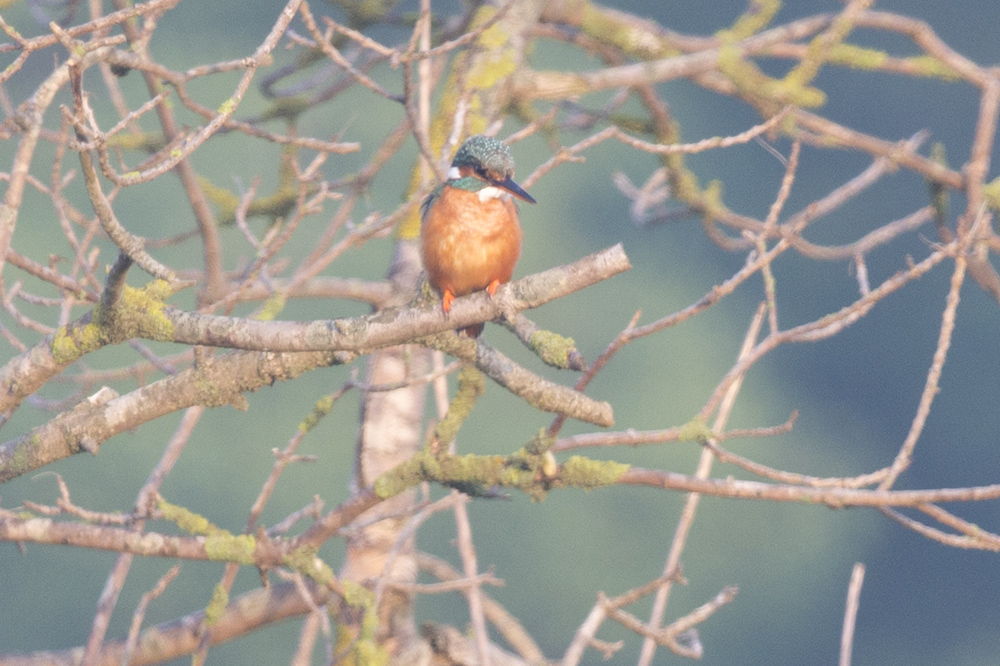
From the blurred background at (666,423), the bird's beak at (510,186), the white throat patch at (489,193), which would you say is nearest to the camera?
the bird's beak at (510,186)

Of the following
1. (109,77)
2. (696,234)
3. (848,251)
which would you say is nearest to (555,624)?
(696,234)

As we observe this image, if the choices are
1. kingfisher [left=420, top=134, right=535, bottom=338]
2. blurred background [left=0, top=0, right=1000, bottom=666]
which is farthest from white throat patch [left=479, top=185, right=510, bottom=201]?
blurred background [left=0, top=0, right=1000, bottom=666]

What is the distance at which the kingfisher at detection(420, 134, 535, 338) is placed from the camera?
179 cm

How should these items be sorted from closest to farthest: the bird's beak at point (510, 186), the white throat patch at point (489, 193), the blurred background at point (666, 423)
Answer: the bird's beak at point (510, 186) < the white throat patch at point (489, 193) < the blurred background at point (666, 423)

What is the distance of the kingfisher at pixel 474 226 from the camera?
179 centimetres

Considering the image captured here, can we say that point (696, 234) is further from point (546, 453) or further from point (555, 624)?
point (546, 453)

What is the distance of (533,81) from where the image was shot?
291 cm

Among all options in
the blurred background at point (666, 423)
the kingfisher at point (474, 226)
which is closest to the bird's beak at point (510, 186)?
the kingfisher at point (474, 226)

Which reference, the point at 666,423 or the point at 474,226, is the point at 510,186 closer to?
the point at 474,226

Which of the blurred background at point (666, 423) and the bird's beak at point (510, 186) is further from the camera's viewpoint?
the blurred background at point (666, 423)

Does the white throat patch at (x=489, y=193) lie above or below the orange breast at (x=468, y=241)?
above

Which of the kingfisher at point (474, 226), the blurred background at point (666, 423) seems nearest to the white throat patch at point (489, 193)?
the kingfisher at point (474, 226)

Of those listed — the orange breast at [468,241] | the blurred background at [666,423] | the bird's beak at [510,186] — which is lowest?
the orange breast at [468,241]

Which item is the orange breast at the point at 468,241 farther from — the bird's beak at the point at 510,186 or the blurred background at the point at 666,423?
the blurred background at the point at 666,423
